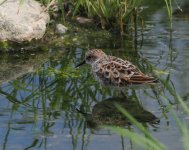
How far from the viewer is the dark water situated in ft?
20.0

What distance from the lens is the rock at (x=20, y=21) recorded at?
9.14 meters

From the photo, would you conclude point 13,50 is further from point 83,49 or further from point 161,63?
point 161,63

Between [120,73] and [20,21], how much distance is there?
2576 mm

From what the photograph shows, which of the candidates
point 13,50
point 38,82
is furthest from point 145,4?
point 38,82

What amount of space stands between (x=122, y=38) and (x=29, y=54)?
1.55m

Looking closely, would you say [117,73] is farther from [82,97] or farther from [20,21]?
[20,21]

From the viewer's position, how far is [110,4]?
978 centimetres

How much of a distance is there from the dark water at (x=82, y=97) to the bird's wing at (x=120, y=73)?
8.7 inches

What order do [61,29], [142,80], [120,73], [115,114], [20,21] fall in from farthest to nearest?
[61,29] → [20,21] → [120,73] → [142,80] → [115,114]

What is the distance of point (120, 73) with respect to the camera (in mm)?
7281

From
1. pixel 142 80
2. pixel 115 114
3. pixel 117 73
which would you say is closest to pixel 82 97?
pixel 117 73

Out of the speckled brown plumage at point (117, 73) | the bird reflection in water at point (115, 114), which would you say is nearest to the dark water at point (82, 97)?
the bird reflection in water at point (115, 114)

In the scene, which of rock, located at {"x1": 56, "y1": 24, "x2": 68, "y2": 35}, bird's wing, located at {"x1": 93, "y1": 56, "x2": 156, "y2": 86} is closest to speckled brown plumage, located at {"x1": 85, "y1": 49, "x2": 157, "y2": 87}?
bird's wing, located at {"x1": 93, "y1": 56, "x2": 156, "y2": 86}

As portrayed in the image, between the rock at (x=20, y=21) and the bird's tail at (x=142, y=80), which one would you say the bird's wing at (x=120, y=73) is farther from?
the rock at (x=20, y=21)
